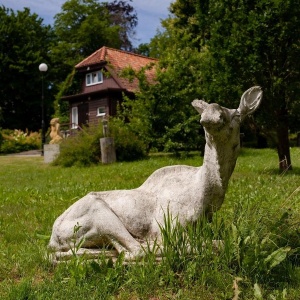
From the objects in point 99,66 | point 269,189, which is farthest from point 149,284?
point 99,66

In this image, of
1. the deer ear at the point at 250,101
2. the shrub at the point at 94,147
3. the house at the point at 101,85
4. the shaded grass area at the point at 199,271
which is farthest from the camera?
the house at the point at 101,85

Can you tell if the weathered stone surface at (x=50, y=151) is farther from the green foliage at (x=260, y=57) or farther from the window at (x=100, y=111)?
the window at (x=100, y=111)

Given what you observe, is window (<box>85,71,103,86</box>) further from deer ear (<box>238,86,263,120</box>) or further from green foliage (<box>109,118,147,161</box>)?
deer ear (<box>238,86,263,120</box>)

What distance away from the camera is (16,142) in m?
38.2

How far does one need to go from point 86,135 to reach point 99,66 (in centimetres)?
1815

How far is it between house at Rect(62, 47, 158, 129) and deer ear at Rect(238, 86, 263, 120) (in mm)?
31794

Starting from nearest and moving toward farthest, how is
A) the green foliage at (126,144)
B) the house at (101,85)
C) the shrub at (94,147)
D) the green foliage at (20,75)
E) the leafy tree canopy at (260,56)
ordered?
the leafy tree canopy at (260,56) → the shrub at (94,147) → the green foliage at (126,144) → the house at (101,85) → the green foliage at (20,75)

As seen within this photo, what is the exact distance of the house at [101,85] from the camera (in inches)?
1448

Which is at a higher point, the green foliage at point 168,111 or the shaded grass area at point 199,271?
the green foliage at point 168,111

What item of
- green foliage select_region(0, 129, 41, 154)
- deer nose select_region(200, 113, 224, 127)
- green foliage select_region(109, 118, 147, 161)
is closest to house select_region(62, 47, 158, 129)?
green foliage select_region(0, 129, 41, 154)

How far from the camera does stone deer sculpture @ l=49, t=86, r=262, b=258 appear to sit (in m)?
4.02

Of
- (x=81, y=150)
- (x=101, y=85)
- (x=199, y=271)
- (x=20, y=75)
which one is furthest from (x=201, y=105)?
(x=20, y=75)

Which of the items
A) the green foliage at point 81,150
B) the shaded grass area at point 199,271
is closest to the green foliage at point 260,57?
the green foliage at point 81,150

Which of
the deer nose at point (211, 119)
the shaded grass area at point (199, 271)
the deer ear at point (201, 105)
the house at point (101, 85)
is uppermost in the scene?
the house at point (101, 85)
